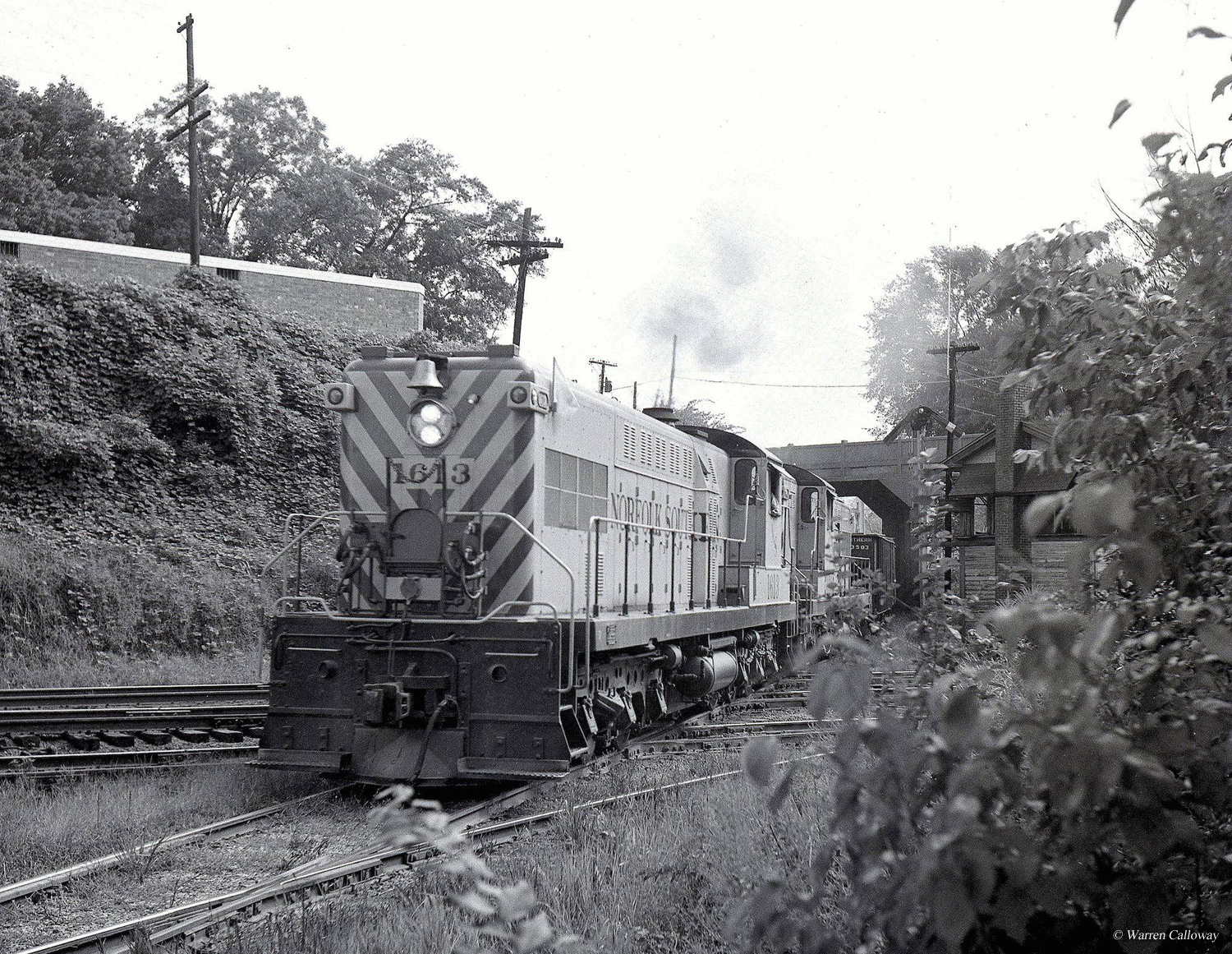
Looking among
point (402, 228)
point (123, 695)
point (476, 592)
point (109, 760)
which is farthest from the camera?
point (402, 228)

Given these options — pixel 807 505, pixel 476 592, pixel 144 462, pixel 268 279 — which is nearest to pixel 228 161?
pixel 268 279

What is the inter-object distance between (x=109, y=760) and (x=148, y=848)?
3.24 m

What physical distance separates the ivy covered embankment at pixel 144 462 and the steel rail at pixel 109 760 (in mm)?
5539

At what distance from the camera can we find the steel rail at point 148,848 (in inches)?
199

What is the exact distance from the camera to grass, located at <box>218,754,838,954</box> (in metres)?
4.24

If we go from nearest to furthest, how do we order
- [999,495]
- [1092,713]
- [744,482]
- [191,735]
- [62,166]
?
[1092,713] < [191,735] < [744,482] < [999,495] < [62,166]

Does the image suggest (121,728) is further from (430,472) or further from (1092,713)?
(1092,713)

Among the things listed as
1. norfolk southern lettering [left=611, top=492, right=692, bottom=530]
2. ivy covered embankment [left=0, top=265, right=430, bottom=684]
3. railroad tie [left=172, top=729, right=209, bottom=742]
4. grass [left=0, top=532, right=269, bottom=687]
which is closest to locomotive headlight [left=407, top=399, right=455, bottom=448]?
norfolk southern lettering [left=611, top=492, right=692, bottom=530]

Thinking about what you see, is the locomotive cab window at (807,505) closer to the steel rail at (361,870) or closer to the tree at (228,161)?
the steel rail at (361,870)

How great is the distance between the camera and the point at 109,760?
8.56 meters

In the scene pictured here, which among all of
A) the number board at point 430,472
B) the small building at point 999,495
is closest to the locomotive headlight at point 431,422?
the number board at point 430,472

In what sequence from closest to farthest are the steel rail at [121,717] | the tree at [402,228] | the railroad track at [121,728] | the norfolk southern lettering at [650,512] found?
1. the railroad track at [121,728]
2. the steel rail at [121,717]
3. the norfolk southern lettering at [650,512]
4. the tree at [402,228]

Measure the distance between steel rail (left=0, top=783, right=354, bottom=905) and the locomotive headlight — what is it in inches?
105

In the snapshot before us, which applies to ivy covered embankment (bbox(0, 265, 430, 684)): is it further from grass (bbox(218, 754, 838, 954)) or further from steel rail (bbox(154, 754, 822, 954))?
grass (bbox(218, 754, 838, 954))
